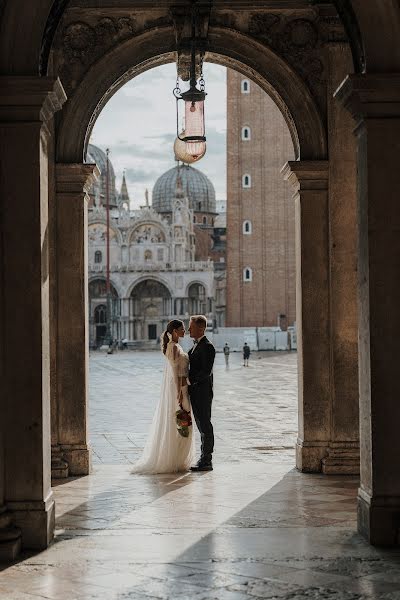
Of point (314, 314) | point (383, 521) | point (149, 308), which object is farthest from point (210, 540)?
point (149, 308)

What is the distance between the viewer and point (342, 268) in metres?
9.70

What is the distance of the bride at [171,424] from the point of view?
971 cm

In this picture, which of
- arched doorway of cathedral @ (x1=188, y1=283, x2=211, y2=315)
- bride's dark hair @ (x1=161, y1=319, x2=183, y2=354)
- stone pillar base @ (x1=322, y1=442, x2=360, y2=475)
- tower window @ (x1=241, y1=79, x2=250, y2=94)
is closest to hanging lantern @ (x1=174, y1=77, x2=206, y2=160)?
bride's dark hair @ (x1=161, y1=319, x2=183, y2=354)

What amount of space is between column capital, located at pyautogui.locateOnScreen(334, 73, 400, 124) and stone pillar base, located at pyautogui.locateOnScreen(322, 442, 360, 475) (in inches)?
164

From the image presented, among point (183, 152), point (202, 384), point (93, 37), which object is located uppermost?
point (93, 37)

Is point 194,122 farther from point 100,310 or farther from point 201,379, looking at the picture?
point 100,310

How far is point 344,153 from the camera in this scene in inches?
382

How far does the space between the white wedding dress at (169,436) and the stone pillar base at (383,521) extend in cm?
378

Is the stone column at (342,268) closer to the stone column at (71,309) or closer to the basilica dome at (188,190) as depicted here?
the stone column at (71,309)

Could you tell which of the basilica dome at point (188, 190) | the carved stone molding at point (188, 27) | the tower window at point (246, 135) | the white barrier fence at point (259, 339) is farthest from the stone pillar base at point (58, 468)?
the basilica dome at point (188, 190)

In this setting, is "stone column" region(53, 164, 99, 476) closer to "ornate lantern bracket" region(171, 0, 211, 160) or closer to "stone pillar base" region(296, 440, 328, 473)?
"ornate lantern bracket" region(171, 0, 211, 160)

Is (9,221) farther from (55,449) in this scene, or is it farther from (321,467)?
(321,467)

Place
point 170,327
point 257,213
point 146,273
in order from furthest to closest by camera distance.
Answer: point 146,273 → point 257,213 → point 170,327

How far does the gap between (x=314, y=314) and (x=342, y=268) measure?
1.69ft
